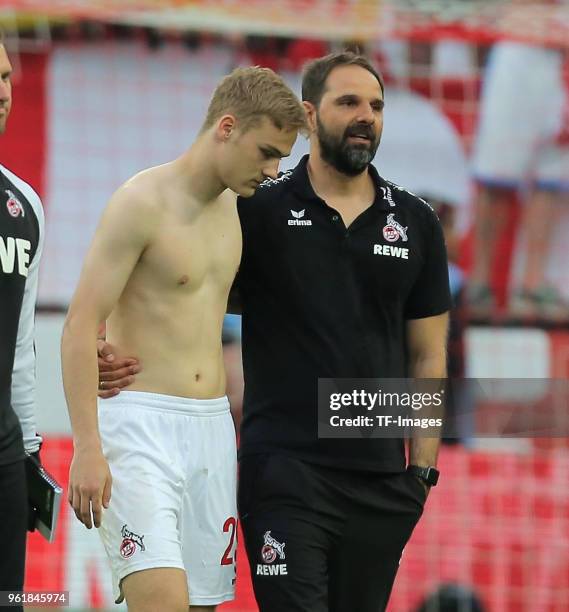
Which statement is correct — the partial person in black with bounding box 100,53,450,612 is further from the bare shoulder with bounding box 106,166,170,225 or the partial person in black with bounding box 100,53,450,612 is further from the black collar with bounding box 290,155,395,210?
the bare shoulder with bounding box 106,166,170,225

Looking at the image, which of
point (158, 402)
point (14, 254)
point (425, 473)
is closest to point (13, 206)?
point (14, 254)

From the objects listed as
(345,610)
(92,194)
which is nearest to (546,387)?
(92,194)

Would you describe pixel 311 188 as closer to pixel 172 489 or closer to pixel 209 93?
pixel 172 489

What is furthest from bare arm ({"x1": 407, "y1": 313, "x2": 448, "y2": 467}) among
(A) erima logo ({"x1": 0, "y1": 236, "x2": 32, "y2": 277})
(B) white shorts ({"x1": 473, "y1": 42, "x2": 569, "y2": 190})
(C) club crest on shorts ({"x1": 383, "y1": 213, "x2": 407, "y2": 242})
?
(B) white shorts ({"x1": 473, "y1": 42, "x2": 569, "y2": 190})

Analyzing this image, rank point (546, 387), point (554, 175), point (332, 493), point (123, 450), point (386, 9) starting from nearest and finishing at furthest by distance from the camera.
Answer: point (123, 450) → point (332, 493) → point (546, 387) → point (386, 9) → point (554, 175)

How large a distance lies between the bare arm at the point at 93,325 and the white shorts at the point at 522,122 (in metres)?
5.94

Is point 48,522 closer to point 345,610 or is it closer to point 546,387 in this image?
point 345,610

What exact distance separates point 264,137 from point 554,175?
5924 millimetres

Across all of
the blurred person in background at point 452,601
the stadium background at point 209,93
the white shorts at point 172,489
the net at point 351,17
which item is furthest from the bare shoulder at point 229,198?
the net at point 351,17

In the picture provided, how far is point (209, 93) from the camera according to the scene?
927 centimetres

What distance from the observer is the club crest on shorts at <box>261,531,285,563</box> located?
4.12 metres

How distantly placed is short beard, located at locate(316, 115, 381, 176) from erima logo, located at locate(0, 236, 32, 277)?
40.3 inches

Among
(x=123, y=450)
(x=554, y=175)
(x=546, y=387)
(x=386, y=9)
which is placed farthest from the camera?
(x=554, y=175)

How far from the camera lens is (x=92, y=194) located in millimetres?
9141
